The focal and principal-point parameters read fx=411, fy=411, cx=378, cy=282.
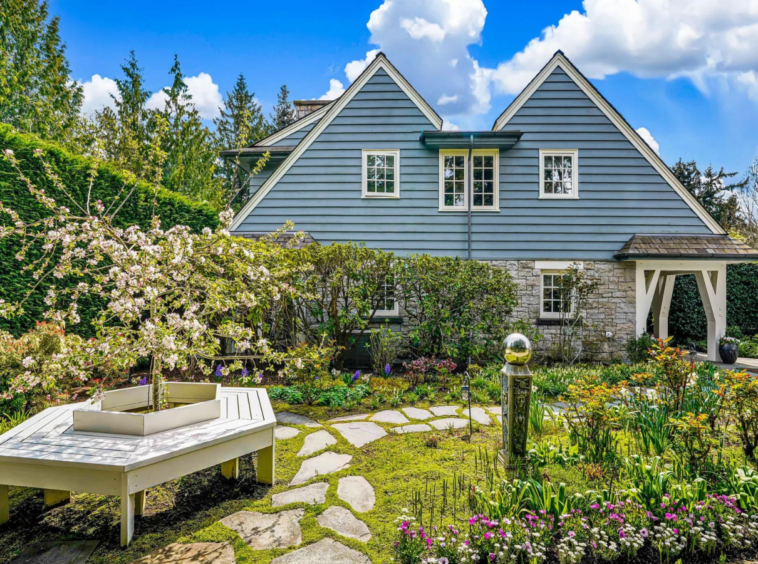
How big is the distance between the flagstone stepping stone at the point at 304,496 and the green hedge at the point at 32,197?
136 inches

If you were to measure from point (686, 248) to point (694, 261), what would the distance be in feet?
1.21

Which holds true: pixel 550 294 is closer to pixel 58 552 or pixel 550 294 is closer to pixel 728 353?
pixel 728 353

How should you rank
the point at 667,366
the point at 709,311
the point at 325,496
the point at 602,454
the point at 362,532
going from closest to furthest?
the point at 362,532 < the point at 325,496 < the point at 602,454 < the point at 667,366 < the point at 709,311

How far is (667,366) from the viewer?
3795 millimetres

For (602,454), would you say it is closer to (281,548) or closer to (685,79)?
(281,548)

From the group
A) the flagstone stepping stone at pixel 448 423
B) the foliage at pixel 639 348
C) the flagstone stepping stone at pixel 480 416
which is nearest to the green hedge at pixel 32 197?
the flagstone stepping stone at pixel 448 423

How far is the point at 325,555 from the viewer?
7.43 ft

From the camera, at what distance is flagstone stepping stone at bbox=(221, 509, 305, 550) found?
239 centimetres

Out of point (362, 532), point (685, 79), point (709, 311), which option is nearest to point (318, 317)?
point (362, 532)

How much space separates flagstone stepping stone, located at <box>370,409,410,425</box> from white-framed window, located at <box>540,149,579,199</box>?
6.44 metres

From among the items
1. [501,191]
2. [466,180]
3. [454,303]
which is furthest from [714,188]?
[454,303]

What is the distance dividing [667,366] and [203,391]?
4108 millimetres

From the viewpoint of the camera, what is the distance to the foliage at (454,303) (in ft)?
24.2

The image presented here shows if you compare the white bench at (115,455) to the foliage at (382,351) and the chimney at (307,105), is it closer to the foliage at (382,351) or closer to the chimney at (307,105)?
the foliage at (382,351)
